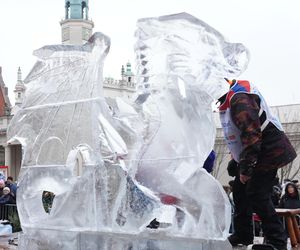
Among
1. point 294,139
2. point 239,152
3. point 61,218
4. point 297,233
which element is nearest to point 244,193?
point 239,152

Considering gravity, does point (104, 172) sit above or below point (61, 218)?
above

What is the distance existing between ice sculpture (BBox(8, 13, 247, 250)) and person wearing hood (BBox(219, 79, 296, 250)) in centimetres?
21

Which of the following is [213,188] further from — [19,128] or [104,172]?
[19,128]

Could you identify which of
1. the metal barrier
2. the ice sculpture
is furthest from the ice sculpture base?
the metal barrier

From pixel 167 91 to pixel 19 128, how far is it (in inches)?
69.0

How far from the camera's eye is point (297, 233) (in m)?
5.98

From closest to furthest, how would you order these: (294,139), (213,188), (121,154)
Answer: (213,188) → (121,154) → (294,139)

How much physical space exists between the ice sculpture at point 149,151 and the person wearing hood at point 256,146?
210mm

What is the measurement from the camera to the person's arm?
179 inches

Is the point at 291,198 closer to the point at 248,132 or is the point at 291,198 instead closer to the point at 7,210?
the point at 248,132

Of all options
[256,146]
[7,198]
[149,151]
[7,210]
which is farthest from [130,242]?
[7,198]

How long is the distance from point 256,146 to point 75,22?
59290 mm

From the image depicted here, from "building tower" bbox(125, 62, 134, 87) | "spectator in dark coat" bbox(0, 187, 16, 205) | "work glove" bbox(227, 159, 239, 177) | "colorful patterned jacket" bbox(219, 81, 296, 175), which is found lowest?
"spectator in dark coat" bbox(0, 187, 16, 205)

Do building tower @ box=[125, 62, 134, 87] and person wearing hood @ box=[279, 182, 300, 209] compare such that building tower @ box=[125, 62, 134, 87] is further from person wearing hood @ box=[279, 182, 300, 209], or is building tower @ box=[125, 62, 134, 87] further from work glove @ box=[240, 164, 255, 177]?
work glove @ box=[240, 164, 255, 177]
